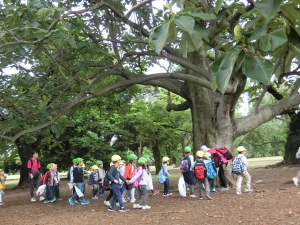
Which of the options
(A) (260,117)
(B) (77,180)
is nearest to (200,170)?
(A) (260,117)

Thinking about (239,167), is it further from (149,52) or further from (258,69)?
(258,69)

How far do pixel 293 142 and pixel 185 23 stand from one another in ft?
73.1

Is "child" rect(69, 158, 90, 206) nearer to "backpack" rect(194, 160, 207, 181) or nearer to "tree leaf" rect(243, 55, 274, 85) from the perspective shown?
"backpack" rect(194, 160, 207, 181)

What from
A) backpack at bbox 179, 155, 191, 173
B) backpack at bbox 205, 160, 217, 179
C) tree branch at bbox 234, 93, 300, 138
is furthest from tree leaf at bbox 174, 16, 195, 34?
tree branch at bbox 234, 93, 300, 138

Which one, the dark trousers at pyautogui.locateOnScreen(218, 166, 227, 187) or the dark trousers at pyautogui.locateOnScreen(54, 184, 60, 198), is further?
the dark trousers at pyautogui.locateOnScreen(54, 184, 60, 198)

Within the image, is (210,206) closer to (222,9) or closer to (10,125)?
(10,125)

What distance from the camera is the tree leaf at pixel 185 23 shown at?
2.02 m

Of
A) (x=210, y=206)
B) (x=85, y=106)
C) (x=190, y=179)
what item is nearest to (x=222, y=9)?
(x=210, y=206)

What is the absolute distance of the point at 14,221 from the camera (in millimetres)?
9492

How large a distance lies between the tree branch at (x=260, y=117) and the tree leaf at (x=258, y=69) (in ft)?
36.9

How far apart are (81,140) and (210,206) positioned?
20645 millimetres

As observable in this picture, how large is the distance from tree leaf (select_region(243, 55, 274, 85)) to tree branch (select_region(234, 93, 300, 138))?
11237 millimetres

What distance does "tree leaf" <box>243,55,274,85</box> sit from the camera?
1.91 metres

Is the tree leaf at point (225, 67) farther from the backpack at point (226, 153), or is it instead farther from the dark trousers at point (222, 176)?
the dark trousers at point (222, 176)
